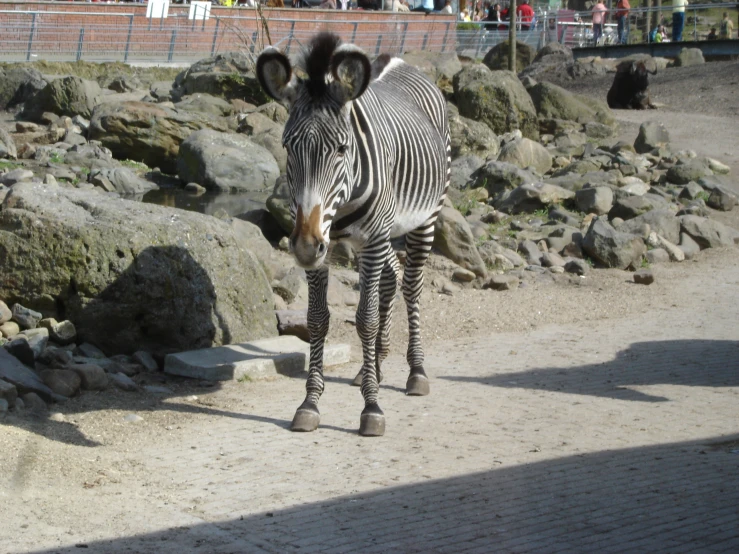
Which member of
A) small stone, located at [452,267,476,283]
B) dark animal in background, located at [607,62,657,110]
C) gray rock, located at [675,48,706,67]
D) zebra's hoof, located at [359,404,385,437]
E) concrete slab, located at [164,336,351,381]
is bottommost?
concrete slab, located at [164,336,351,381]

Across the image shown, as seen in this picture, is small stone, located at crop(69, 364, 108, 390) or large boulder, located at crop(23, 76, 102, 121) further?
large boulder, located at crop(23, 76, 102, 121)

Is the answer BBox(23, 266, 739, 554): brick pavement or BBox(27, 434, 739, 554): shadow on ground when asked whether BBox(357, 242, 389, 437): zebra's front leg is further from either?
BBox(27, 434, 739, 554): shadow on ground

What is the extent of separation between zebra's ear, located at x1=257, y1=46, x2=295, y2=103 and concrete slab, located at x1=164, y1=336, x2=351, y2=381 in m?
2.47

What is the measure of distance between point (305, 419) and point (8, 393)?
2043mm

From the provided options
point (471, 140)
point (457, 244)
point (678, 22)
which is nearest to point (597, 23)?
point (678, 22)

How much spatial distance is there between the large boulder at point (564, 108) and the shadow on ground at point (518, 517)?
18.3 meters

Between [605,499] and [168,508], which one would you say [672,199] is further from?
[168,508]

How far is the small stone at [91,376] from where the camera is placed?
721 centimetres

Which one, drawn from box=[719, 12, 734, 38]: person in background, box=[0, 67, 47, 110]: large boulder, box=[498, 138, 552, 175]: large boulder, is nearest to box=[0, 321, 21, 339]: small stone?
box=[498, 138, 552, 175]: large boulder

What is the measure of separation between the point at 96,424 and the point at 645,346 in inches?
206

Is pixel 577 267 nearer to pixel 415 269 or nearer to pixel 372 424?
pixel 415 269

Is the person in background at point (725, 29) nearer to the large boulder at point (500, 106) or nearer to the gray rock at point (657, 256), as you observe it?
the large boulder at point (500, 106)

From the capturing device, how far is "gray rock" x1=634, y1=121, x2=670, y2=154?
20188mm

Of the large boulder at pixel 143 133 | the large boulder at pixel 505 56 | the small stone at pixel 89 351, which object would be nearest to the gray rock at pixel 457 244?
the small stone at pixel 89 351
